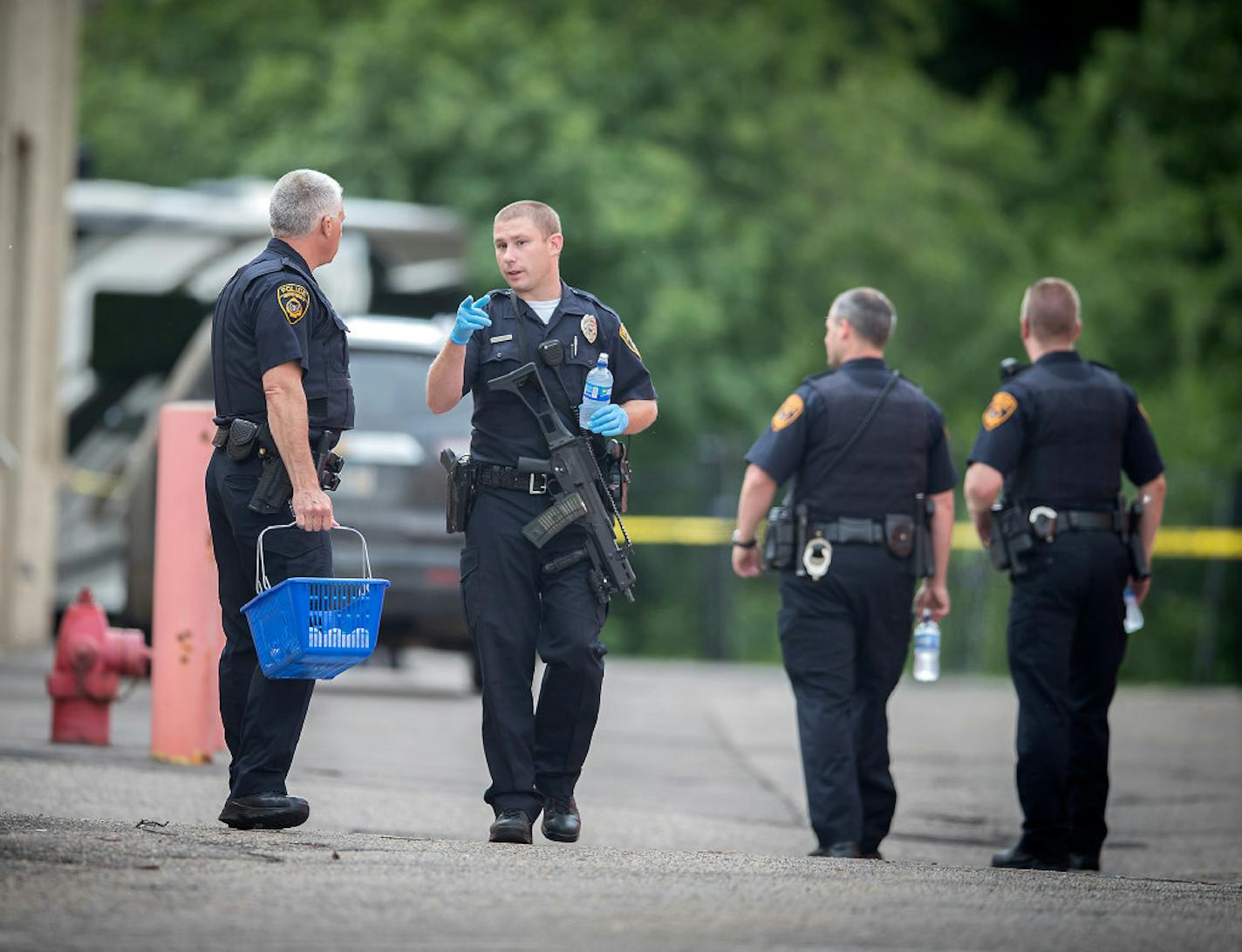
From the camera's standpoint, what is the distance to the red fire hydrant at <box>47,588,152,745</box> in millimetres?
9328

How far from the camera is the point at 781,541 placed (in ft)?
25.9

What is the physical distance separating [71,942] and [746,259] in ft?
85.0

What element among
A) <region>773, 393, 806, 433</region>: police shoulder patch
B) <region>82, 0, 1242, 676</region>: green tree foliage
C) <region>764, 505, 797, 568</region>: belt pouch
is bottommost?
<region>764, 505, 797, 568</region>: belt pouch

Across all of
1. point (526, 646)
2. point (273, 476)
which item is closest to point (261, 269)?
point (273, 476)

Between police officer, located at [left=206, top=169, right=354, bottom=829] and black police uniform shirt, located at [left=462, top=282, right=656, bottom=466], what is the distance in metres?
0.40

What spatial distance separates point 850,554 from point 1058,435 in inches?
35.2

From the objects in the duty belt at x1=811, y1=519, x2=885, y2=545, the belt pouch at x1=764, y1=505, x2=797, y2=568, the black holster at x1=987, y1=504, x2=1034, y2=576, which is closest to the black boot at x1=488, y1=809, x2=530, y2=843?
the belt pouch at x1=764, y1=505, x2=797, y2=568

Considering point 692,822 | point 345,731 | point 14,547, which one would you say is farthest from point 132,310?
point 692,822

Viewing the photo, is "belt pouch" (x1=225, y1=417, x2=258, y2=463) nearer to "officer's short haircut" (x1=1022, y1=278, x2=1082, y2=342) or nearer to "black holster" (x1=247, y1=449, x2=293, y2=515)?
"black holster" (x1=247, y1=449, x2=293, y2=515)

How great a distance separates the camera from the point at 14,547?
597 inches

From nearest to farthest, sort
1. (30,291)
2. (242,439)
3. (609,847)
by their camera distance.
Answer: (242,439) → (609,847) → (30,291)

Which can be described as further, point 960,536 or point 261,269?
point 960,536

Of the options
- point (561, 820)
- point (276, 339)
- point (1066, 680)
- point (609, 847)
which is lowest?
point (609, 847)

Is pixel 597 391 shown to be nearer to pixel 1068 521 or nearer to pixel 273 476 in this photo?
pixel 273 476
